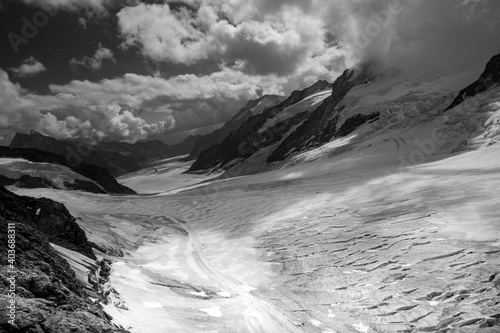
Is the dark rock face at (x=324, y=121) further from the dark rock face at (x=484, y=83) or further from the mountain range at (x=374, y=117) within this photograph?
the dark rock face at (x=484, y=83)

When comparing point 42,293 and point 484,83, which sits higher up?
point 484,83

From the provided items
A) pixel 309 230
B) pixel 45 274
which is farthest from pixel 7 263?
pixel 309 230

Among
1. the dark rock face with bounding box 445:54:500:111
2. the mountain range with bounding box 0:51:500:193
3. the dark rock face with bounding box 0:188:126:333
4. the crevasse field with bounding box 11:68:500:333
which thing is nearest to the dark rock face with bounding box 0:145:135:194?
the mountain range with bounding box 0:51:500:193

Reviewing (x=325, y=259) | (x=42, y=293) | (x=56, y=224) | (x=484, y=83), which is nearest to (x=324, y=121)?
(x=484, y=83)

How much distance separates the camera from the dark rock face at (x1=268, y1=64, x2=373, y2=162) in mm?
138125

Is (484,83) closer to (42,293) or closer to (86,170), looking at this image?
(42,293)


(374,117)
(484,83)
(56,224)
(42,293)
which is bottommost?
(42,293)

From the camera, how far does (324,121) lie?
497ft

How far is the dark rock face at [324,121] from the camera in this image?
13812 cm

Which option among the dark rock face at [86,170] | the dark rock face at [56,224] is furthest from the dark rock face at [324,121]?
the dark rock face at [56,224]

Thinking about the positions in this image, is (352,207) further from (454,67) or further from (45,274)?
(454,67)

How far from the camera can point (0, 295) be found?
20.9 ft

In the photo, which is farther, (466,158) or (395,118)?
(395,118)

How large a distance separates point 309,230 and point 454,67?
136540mm
